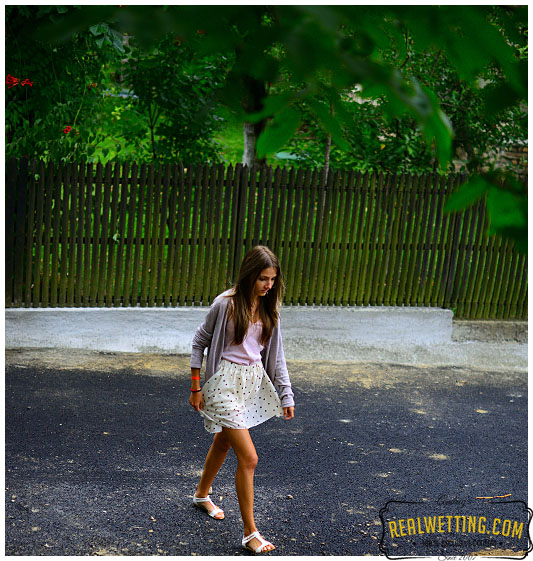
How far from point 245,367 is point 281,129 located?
8.54 ft

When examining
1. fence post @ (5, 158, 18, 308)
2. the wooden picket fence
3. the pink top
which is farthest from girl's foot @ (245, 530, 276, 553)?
fence post @ (5, 158, 18, 308)

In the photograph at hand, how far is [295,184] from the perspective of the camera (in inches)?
332

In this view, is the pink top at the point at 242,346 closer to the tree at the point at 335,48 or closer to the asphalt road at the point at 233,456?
the asphalt road at the point at 233,456

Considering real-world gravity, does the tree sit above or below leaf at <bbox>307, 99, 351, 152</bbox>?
above

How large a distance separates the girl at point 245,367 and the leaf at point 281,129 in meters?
2.33

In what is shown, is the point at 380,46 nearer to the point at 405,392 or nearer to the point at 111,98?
the point at 405,392

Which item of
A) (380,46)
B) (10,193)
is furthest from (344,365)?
(380,46)

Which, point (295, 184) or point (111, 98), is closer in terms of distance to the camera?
point (295, 184)

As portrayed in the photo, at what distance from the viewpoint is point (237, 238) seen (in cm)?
843

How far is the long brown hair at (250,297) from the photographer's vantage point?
4270mm

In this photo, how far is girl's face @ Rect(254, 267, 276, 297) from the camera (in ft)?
14.0

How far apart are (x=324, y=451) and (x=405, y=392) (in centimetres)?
193

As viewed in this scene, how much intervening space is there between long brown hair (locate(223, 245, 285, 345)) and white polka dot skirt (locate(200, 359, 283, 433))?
0.59ft

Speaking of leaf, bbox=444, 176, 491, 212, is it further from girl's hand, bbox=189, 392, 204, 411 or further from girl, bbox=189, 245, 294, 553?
girl's hand, bbox=189, 392, 204, 411
